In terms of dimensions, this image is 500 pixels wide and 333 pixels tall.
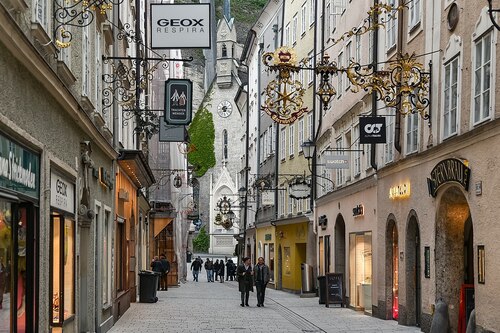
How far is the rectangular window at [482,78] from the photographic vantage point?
622 inches

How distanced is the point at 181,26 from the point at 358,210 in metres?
13.4

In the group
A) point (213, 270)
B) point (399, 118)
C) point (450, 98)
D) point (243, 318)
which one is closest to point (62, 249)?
point (450, 98)

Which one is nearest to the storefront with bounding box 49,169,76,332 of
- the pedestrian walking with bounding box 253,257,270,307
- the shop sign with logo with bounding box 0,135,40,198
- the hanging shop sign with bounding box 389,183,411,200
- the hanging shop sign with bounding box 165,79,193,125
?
the shop sign with logo with bounding box 0,135,40,198

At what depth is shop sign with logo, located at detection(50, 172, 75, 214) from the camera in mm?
12906

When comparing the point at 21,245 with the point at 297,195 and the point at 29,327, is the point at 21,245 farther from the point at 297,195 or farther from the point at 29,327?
the point at 297,195

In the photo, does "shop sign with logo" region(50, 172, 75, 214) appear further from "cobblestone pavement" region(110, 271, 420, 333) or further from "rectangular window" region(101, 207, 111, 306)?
"cobblestone pavement" region(110, 271, 420, 333)

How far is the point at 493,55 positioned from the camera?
15383mm

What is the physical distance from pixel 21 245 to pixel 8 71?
2020 millimetres

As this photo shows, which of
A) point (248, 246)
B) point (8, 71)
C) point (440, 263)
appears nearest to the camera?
point (8, 71)

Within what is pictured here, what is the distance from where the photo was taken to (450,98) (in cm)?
1831

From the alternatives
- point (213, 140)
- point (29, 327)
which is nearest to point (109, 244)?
point (29, 327)

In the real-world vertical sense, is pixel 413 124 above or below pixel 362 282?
Answer: above

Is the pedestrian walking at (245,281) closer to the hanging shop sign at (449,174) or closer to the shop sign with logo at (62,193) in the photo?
the hanging shop sign at (449,174)

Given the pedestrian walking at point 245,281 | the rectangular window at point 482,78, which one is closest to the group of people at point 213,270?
the pedestrian walking at point 245,281
